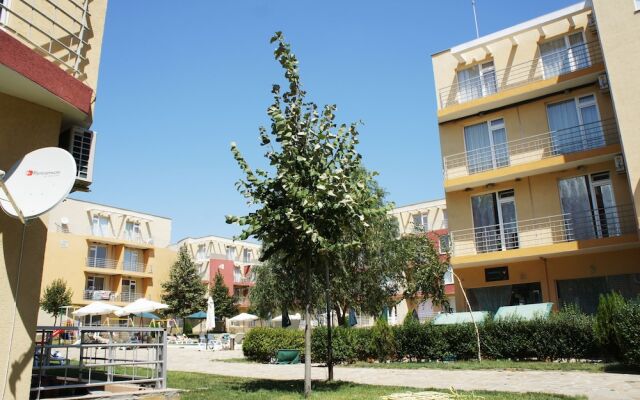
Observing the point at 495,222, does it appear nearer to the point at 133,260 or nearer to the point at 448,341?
the point at 448,341

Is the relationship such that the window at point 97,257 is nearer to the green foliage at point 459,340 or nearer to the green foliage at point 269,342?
the green foliage at point 269,342

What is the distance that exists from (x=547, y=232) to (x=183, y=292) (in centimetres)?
4274

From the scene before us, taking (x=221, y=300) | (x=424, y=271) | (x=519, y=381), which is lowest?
(x=519, y=381)

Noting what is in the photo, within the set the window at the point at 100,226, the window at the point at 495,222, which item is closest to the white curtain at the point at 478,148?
the window at the point at 495,222

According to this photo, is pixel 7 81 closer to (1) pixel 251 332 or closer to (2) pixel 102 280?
(1) pixel 251 332

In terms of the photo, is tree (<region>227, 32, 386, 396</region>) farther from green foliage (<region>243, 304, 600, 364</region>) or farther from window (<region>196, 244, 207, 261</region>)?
window (<region>196, 244, 207, 261</region>)

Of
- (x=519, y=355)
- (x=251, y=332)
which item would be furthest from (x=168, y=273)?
(x=519, y=355)

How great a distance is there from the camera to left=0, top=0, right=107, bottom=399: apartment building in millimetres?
5836

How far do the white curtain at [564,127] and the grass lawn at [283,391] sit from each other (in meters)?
12.3

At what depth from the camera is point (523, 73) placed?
19.9 metres

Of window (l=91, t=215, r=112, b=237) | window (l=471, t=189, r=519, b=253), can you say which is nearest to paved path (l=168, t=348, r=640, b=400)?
window (l=471, t=189, r=519, b=253)

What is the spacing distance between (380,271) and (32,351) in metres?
19.9

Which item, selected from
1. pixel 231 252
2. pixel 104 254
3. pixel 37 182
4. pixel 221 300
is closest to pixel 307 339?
pixel 37 182

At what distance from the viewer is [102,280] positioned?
5131cm
